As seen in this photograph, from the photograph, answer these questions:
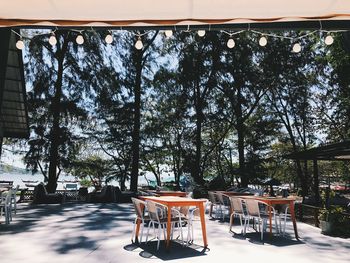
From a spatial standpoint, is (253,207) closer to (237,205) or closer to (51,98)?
(237,205)

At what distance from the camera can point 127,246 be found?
5.02 m

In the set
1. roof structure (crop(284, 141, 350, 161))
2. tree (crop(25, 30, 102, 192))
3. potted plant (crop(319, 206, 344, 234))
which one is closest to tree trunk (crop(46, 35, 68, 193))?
tree (crop(25, 30, 102, 192))

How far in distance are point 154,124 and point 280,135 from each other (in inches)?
345

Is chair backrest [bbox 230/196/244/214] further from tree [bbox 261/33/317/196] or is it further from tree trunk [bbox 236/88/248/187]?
tree [bbox 261/33/317/196]

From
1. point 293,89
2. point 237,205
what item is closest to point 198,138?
point 293,89

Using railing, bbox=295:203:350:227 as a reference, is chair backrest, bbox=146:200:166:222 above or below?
above

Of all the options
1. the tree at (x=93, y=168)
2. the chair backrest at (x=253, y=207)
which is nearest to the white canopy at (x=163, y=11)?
the chair backrest at (x=253, y=207)

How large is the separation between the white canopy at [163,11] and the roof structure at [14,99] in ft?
18.2

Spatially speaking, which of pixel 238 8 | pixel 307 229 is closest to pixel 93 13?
pixel 238 8

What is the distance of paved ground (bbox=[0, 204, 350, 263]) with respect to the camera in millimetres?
4395

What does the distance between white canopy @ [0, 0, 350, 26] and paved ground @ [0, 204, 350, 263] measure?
316 centimetres

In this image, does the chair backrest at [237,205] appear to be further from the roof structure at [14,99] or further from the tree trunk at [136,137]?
the tree trunk at [136,137]

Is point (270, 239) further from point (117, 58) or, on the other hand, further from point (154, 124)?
point (117, 58)

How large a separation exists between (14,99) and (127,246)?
7.98m
